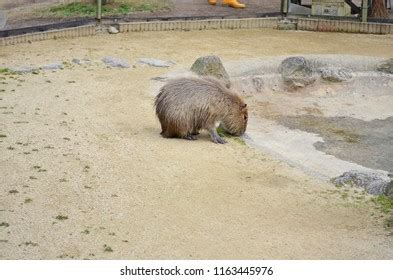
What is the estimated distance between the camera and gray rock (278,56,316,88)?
12055 millimetres

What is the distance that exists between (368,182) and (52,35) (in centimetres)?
757

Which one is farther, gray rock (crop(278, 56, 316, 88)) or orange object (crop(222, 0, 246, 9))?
orange object (crop(222, 0, 246, 9))

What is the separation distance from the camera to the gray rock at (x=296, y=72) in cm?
1205

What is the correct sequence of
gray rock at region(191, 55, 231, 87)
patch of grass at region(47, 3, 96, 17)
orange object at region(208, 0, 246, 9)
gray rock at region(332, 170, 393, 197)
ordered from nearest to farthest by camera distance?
gray rock at region(332, 170, 393, 197) → gray rock at region(191, 55, 231, 87) → patch of grass at region(47, 3, 96, 17) → orange object at region(208, 0, 246, 9)

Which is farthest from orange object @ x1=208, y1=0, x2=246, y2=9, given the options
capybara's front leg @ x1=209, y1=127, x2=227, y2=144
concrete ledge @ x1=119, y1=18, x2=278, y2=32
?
capybara's front leg @ x1=209, y1=127, x2=227, y2=144

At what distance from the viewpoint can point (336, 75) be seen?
483 inches

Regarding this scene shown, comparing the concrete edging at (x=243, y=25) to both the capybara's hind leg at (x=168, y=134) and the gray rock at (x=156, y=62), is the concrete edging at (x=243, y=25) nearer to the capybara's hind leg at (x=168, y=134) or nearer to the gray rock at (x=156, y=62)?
the gray rock at (x=156, y=62)

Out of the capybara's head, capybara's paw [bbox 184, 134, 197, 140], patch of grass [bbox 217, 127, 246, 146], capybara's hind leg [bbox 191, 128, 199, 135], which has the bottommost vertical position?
patch of grass [bbox 217, 127, 246, 146]

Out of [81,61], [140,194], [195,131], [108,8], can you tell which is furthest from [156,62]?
[140,194]

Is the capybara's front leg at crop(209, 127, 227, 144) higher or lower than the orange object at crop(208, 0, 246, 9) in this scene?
lower

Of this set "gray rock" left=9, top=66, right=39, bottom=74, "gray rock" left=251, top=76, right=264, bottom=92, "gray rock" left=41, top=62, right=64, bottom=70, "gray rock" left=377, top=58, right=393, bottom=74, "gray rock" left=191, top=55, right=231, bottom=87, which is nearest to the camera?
"gray rock" left=191, top=55, right=231, bottom=87

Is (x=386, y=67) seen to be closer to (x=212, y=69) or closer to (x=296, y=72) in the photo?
(x=296, y=72)

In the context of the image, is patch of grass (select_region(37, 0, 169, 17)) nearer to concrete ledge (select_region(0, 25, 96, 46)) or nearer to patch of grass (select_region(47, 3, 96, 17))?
patch of grass (select_region(47, 3, 96, 17))

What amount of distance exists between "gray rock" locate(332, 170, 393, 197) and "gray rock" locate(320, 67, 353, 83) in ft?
15.3
